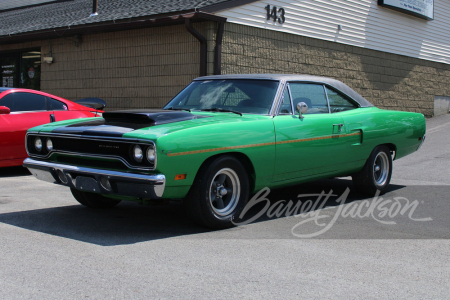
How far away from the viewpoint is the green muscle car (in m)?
4.41

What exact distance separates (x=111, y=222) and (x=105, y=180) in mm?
792

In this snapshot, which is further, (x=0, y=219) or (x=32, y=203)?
(x=32, y=203)

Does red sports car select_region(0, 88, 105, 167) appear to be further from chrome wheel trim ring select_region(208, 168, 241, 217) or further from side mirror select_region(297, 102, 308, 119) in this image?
side mirror select_region(297, 102, 308, 119)

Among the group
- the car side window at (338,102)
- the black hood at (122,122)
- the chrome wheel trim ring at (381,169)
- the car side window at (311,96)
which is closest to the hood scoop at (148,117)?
the black hood at (122,122)

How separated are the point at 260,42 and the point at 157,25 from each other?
2496 millimetres

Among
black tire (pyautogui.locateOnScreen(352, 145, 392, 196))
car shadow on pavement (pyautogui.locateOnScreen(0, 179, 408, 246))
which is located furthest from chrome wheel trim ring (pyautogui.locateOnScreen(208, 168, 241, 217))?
black tire (pyautogui.locateOnScreen(352, 145, 392, 196))

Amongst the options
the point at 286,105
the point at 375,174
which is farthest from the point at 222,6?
the point at 286,105

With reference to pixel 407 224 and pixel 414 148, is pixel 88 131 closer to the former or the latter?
pixel 407 224

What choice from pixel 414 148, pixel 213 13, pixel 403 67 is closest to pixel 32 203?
pixel 414 148

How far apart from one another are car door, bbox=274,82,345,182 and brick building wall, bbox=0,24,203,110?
253 inches

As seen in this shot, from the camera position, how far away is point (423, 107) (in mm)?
19719

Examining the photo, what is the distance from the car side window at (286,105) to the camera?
5.57m

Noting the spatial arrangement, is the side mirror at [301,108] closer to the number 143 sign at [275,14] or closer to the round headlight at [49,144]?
the round headlight at [49,144]

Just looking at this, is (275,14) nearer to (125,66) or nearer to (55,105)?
(125,66)
